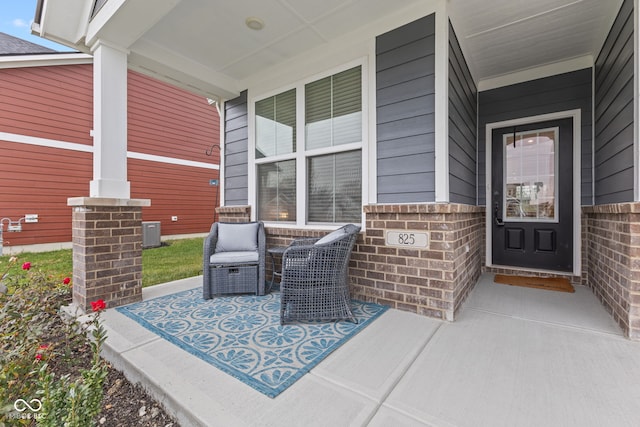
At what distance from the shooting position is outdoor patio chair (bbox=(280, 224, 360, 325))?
7.54 ft

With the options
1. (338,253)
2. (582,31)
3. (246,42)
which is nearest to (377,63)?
(246,42)

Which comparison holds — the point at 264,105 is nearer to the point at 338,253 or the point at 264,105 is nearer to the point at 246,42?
the point at 246,42

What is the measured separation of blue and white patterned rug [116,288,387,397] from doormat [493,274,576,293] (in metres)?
2.02

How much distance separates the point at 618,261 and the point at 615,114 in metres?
1.38

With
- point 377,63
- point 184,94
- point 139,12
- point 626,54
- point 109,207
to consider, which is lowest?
point 109,207

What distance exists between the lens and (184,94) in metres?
8.80

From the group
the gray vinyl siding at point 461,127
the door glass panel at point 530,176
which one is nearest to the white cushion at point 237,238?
the gray vinyl siding at point 461,127

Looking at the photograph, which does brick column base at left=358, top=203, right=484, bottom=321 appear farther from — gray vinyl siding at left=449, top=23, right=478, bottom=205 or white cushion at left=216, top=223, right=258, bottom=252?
white cushion at left=216, top=223, right=258, bottom=252

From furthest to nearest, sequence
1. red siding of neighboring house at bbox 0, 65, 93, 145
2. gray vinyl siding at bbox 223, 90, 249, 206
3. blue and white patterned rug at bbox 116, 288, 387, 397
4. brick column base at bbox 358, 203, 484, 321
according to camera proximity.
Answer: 1. red siding of neighboring house at bbox 0, 65, 93, 145
2. gray vinyl siding at bbox 223, 90, 249, 206
3. brick column base at bbox 358, 203, 484, 321
4. blue and white patterned rug at bbox 116, 288, 387, 397

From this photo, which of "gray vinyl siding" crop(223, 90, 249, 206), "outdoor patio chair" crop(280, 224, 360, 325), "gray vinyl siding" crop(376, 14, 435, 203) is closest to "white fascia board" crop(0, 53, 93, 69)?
"gray vinyl siding" crop(223, 90, 249, 206)

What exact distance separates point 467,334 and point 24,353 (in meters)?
2.75

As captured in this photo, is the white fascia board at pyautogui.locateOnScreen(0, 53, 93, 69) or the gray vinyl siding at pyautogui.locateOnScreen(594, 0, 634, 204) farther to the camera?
the white fascia board at pyautogui.locateOnScreen(0, 53, 93, 69)

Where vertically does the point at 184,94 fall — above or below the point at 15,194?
above

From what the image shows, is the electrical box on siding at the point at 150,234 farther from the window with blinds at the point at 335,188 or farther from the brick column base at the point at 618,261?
the brick column base at the point at 618,261
